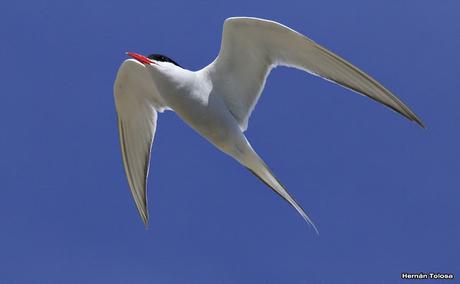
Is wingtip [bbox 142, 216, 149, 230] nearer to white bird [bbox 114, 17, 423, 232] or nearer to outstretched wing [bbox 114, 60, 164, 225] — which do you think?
outstretched wing [bbox 114, 60, 164, 225]

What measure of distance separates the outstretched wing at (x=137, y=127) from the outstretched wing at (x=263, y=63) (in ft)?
3.43

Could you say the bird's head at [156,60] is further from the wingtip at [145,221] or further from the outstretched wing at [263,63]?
the wingtip at [145,221]

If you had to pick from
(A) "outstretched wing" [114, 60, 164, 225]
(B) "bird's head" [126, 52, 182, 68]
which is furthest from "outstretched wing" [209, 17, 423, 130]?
(A) "outstretched wing" [114, 60, 164, 225]

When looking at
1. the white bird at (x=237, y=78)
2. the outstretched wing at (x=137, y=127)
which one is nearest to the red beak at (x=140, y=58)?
the white bird at (x=237, y=78)

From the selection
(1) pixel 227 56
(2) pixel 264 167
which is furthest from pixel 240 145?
(1) pixel 227 56

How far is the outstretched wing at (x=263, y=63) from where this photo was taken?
764 cm

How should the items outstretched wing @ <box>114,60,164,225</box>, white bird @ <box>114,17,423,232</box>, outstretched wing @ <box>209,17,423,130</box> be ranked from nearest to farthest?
outstretched wing @ <box>209,17,423,130</box>, white bird @ <box>114,17,423,232</box>, outstretched wing @ <box>114,60,164,225</box>

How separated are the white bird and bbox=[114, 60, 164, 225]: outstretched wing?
8 centimetres

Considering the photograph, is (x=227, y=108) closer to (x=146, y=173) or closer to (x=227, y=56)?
(x=227, y=56)

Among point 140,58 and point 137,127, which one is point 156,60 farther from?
point 137,127

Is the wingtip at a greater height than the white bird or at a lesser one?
lesser

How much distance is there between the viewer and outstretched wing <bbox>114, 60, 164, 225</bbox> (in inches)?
372

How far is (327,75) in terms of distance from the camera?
7.89m

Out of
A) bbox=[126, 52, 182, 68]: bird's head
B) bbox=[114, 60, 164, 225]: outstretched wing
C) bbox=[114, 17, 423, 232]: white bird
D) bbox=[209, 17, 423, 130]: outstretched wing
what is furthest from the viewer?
bbox=[114, 60, 164, 225]: outstretched wing
